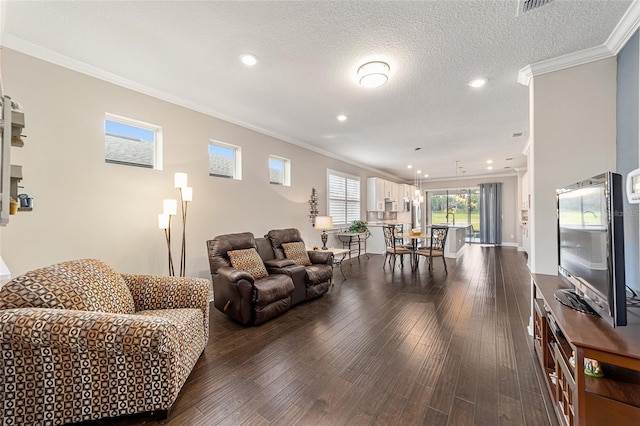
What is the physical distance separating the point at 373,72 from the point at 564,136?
2.00m

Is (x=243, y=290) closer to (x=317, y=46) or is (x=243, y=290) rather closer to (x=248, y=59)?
(x=248, y=59)

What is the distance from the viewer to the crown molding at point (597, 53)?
197 cm

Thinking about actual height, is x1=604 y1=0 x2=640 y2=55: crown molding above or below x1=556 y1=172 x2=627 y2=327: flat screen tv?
above

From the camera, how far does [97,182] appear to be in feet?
9.38

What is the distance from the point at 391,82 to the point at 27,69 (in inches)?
145

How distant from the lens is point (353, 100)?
11.7 ft

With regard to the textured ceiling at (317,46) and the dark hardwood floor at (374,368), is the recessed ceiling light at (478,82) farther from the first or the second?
the dark hardwood floor at (374,368)

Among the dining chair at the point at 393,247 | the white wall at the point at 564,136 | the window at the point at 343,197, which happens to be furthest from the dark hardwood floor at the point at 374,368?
the window at the point at 343,197

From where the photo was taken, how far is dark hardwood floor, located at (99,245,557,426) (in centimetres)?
166

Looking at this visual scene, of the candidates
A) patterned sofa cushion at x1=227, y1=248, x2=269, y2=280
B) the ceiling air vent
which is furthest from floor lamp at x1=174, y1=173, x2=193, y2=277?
the ceiling air vent

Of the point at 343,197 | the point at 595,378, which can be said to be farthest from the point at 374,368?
the point at 343,197

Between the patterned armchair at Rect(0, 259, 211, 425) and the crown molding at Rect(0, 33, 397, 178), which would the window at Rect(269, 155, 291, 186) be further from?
the patterned armchair at Rect(0, 259, 211, 425)

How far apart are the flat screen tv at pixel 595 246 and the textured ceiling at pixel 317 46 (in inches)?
56.5

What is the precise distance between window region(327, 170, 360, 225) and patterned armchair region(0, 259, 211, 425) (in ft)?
17.6
